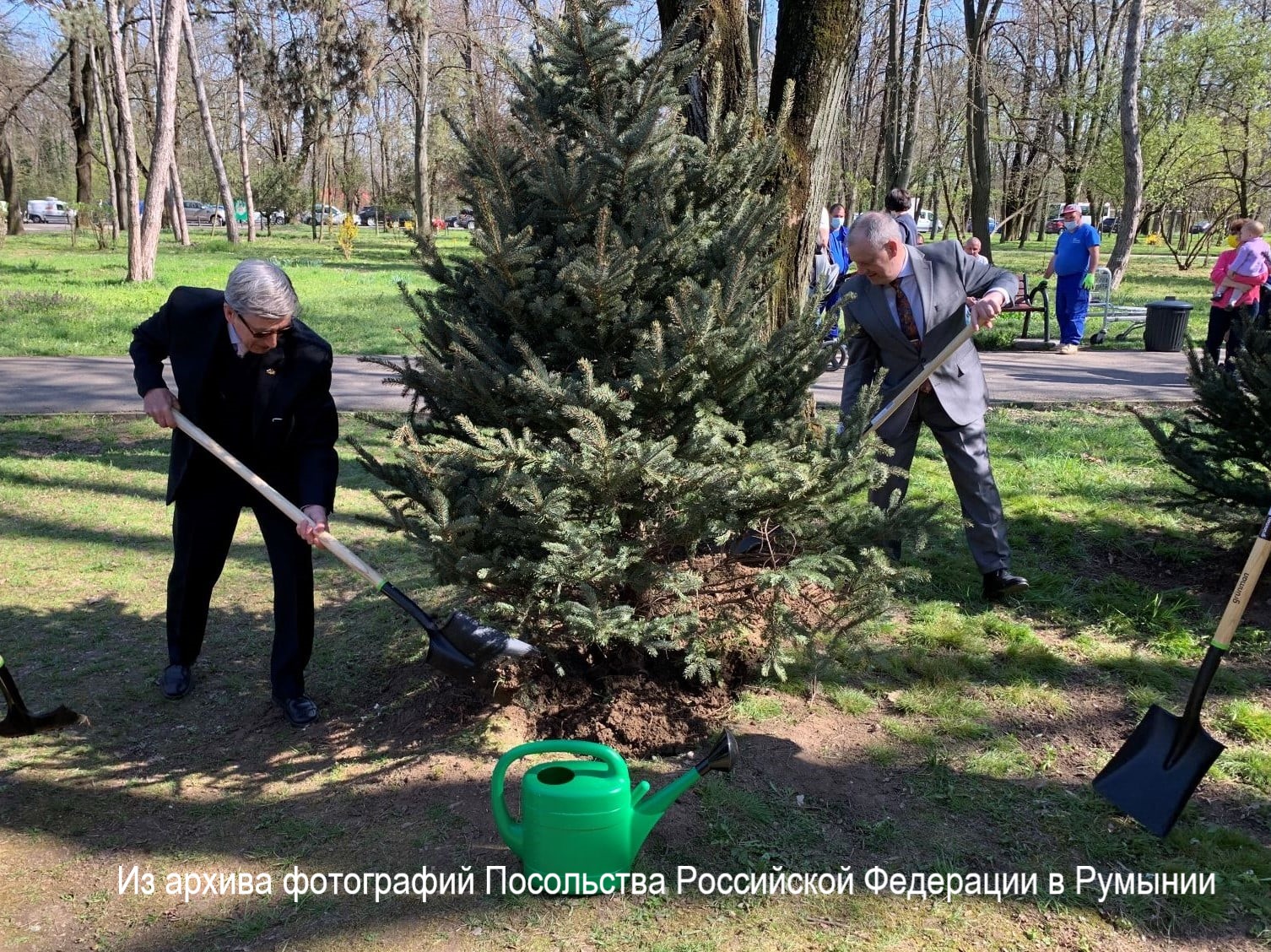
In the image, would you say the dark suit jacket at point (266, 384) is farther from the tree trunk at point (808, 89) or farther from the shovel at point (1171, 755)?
the shovel at point (1171, 755)

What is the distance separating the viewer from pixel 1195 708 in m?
3.01

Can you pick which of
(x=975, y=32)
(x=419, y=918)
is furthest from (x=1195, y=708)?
(x=975, y=32)

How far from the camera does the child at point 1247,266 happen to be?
10461 mm

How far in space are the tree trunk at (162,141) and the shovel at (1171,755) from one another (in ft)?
60.4

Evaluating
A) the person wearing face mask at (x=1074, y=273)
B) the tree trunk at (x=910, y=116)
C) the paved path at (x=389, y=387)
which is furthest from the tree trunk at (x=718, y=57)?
the tree trunk at (x=910, y=116)

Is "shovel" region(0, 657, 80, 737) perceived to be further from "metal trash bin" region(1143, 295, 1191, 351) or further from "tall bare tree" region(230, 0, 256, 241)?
"tall bare tree" region(230, 0, 256, 241)

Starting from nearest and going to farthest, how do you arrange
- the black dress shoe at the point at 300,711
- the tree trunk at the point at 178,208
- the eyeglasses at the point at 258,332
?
the eyeglasses at the point at 258,332 < the black dress shoe at the point at 300,711 < the tree trunk at the point at 178,208

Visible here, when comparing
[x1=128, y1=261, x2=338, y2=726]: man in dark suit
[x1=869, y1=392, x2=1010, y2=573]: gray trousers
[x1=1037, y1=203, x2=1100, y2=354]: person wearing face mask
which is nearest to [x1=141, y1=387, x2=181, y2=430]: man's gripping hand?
[x1=128, y1=261, x2=338, y2=726]: man in dark suit

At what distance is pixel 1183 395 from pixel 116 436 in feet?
33.0

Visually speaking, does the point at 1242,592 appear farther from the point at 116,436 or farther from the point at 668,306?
the point at 116,436

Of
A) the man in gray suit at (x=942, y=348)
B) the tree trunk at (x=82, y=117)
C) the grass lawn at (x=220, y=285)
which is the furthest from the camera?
the tree trunk at (x=82, y=117)

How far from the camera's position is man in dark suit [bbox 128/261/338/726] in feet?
11.8

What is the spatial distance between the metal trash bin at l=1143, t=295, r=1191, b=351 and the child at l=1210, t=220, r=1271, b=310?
2056 mm

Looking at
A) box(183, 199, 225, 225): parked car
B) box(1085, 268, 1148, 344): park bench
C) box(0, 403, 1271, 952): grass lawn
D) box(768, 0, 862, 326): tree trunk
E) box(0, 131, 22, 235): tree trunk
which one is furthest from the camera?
box(183, 199, 225, 225): parked car
